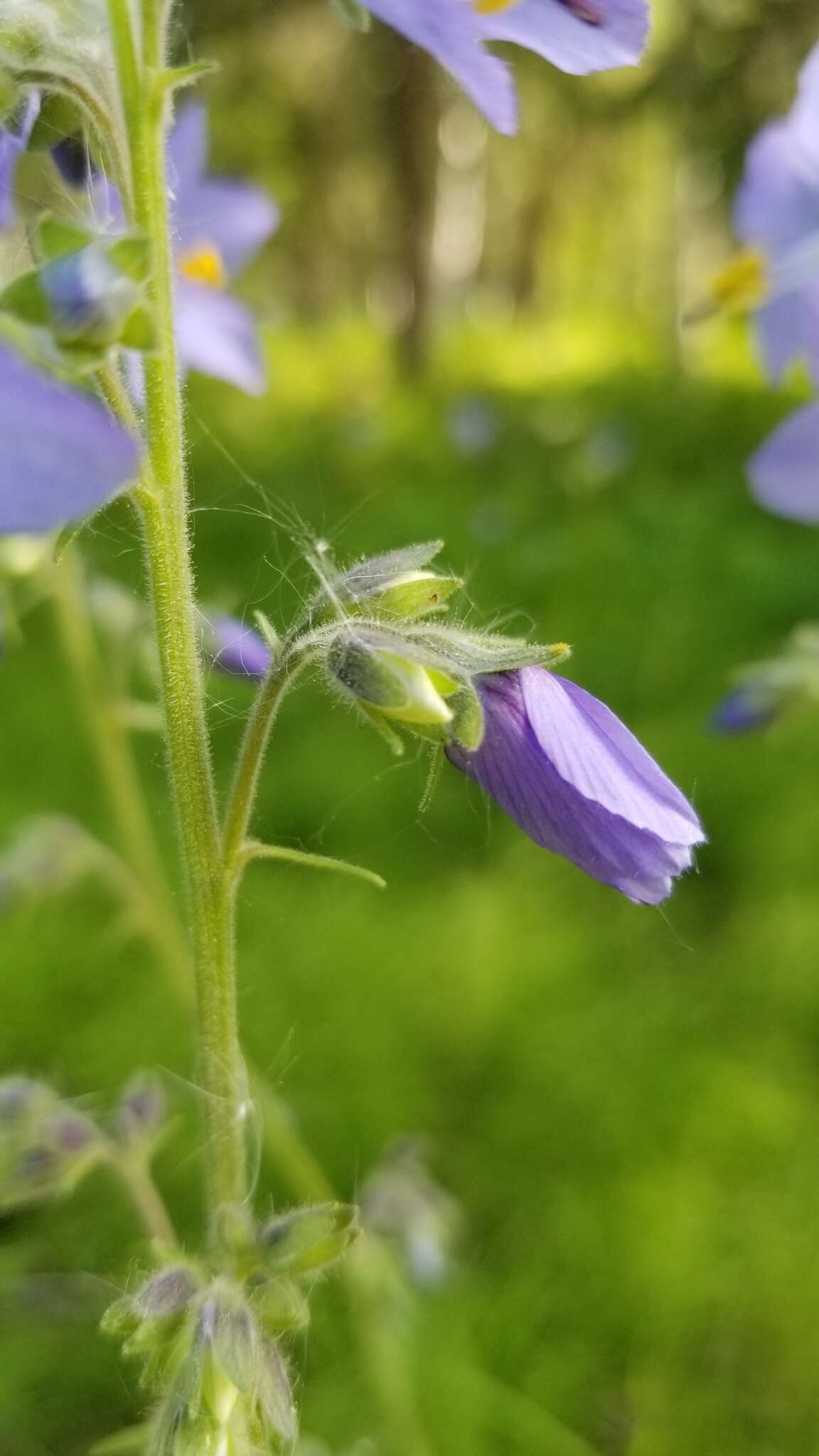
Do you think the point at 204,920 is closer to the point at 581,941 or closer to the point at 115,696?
the point at 115,696

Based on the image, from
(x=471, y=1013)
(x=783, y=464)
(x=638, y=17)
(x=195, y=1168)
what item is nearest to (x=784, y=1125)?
(x=471, y=1013)

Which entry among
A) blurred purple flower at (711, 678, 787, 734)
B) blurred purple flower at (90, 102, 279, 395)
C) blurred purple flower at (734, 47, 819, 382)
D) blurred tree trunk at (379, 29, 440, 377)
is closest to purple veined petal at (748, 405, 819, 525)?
blurred purple flower at (734, 47, 819, 382)

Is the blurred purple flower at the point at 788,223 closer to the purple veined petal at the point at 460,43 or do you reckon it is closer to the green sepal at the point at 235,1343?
the purple veined petal at the point at 460,43

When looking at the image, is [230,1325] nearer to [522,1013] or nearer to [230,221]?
[230,221]

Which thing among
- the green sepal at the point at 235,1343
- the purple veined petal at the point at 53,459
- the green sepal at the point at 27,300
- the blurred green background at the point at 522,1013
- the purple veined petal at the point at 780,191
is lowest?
the blurred green background at the point at 522,1013

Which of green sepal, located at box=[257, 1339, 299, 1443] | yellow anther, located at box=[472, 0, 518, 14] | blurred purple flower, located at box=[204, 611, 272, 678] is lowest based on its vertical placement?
green sepal, located at box=[257, 1339, 299, 1443]

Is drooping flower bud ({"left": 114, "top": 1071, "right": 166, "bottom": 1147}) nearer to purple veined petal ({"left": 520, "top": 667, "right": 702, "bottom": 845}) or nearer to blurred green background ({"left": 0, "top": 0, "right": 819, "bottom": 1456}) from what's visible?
blurred green background ({"left": 0, "top": 0, "right": 819, "bottom": 1456})

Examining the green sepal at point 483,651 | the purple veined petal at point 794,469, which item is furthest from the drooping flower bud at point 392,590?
the purple veined petal at point 794,469
